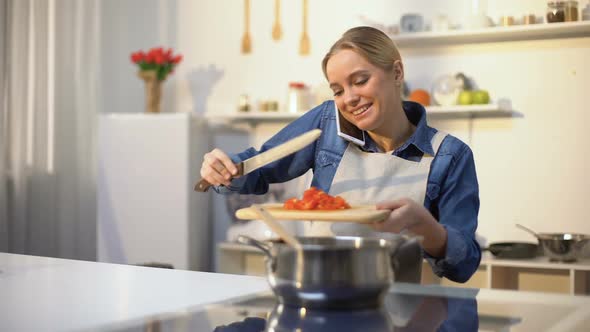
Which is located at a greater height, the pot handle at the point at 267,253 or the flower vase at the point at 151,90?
the flower vase at the point at 151,90

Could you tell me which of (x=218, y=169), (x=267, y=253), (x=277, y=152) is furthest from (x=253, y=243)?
(x=218, y=169)

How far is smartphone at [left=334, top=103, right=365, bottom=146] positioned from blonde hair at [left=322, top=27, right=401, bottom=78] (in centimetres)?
16

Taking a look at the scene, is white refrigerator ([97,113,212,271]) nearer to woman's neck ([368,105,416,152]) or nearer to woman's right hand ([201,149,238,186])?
woman's neck ([368,105,416,152])

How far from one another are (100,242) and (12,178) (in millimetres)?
619

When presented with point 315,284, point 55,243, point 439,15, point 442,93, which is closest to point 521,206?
point 442,93

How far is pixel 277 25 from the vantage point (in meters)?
4.73

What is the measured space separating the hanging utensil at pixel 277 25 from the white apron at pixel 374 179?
2718 millimetres

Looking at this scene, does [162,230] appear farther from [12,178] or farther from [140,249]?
[12,178]

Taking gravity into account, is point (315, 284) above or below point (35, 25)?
below

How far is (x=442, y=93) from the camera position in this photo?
4.15 metres

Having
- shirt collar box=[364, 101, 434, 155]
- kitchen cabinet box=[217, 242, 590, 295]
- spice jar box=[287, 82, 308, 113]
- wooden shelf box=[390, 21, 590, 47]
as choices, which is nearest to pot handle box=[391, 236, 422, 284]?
shirt collar box=[364, 101, 434, 155]

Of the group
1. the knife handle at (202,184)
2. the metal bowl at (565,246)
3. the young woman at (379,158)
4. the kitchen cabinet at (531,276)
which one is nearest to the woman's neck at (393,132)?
the young woman at (379,158)

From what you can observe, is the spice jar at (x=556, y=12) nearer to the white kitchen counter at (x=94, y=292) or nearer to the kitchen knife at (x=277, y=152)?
the kitchen knife at (x=277, y=152)

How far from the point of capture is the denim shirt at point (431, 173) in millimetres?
1871
